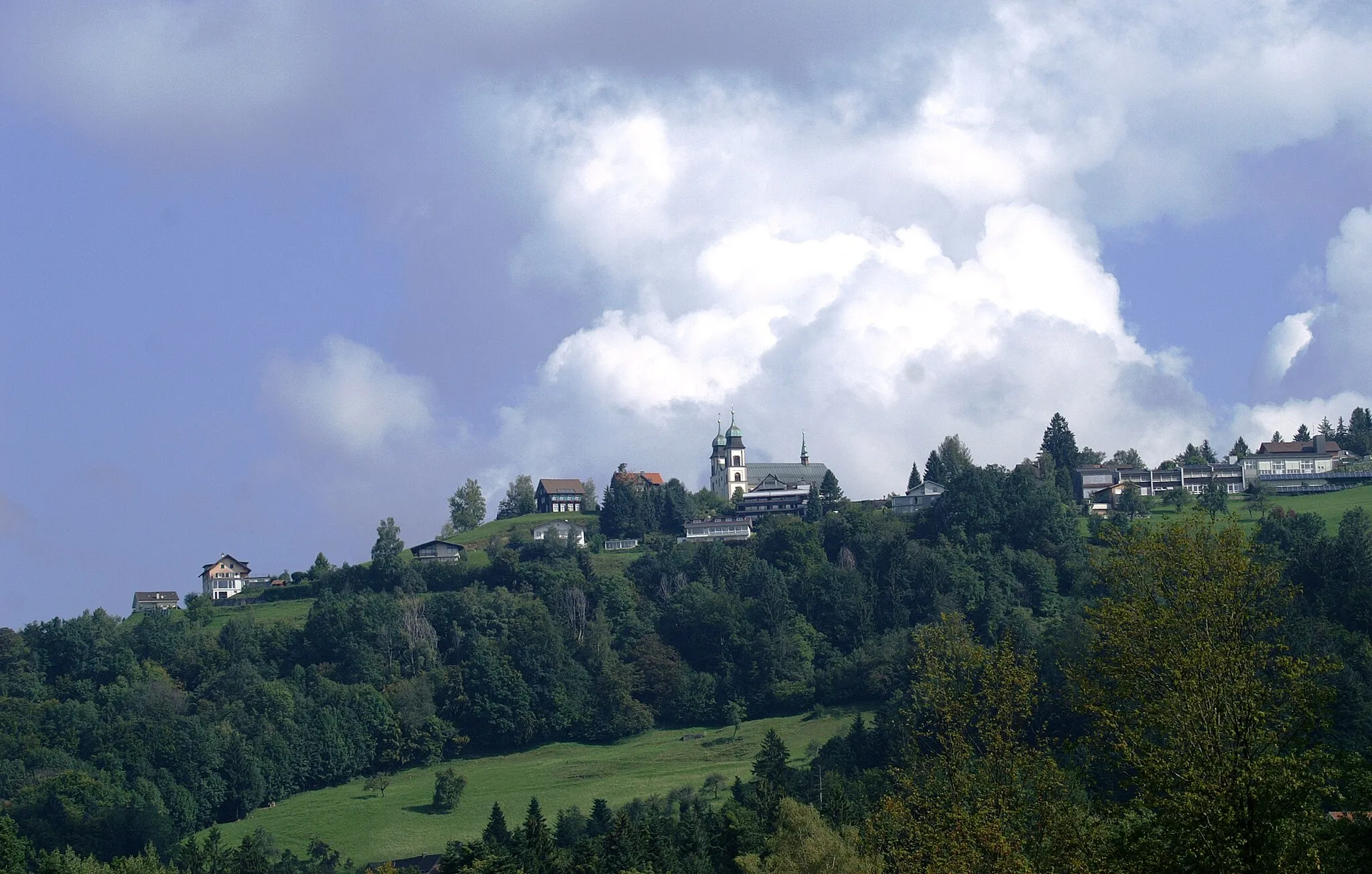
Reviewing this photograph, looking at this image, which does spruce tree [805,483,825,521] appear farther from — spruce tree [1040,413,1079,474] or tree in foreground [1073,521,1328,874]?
tree in foreground [1073,521,1328,874]

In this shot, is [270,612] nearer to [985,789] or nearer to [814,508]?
[814,508]

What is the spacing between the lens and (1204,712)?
1220 inches

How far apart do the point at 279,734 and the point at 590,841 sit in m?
61.9

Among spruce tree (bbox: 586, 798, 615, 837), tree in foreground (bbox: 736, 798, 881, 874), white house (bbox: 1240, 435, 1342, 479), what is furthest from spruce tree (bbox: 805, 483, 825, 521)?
tree in foreground (bbox: 736, 798, 881, 874)

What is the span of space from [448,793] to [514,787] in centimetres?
766

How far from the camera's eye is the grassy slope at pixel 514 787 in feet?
370

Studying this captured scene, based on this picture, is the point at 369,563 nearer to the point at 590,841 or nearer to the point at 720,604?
the point at 720,604

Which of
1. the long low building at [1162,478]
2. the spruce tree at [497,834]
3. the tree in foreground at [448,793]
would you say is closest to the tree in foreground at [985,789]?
the spruce tree at [497,834]

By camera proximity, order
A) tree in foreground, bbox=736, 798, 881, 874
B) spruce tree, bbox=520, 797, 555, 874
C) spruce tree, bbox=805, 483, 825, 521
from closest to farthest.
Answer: tree in foreground, bbox=736, 798, 881, 874
spruce tree, bbox=520, 797, 555, 874
spruce tree, bbox=805, 483, 825, 521

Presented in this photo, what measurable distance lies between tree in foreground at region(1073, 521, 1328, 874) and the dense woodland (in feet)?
0.24

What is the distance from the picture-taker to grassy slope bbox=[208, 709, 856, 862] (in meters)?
113

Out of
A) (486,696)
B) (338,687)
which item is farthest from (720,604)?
(338,687)

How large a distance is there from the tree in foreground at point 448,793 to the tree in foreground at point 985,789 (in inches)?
3097

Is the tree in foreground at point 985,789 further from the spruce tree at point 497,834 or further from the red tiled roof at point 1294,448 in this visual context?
the red tiled roof at point 1294,448
